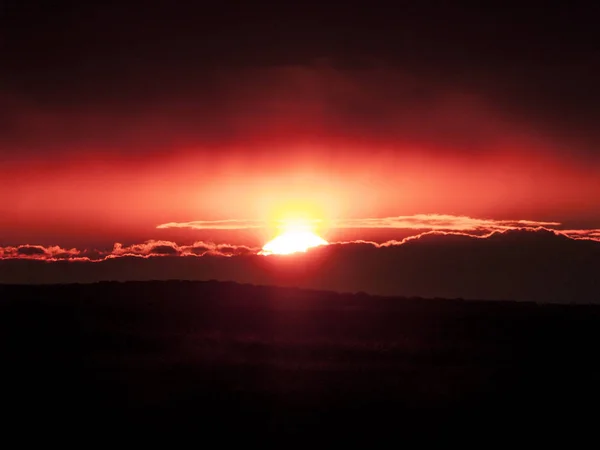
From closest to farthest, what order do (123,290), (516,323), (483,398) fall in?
(483,398) < (516,323) < (123,290)

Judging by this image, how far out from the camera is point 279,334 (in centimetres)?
4094

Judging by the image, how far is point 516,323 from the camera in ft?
146

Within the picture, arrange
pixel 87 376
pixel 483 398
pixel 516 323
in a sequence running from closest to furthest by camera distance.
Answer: pixel 483 398, pixel 87 376, pixel 516 323

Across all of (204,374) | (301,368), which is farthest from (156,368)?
(301,368)

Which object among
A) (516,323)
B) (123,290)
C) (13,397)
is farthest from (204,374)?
(123,290)

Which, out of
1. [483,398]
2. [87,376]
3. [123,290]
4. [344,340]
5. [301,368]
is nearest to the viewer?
[483,398]

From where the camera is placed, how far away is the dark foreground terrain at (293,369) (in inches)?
895

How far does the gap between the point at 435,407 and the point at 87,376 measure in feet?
44.6

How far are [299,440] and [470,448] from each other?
5040 millimetres

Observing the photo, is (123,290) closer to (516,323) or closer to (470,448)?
(516,323)

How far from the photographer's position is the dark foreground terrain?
74.6ft

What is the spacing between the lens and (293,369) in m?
30.3

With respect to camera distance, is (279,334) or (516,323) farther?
(516,323)

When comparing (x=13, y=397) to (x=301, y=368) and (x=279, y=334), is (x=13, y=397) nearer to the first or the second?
(x=301, y=368)
